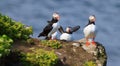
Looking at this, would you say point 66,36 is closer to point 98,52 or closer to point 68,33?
point 68,33

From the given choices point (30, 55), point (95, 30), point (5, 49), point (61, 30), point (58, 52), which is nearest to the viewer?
point (5, 49)

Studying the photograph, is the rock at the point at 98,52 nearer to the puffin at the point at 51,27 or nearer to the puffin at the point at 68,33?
the puffin at the point at 51,27

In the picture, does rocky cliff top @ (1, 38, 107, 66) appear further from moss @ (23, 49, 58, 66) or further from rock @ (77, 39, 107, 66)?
moss @ (23, 49, 58, 66)

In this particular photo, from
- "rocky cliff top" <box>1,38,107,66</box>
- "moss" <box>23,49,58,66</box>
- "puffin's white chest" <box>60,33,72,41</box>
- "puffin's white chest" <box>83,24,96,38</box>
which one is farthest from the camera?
"puffin's white chest" <box>60,33,72,41</box>

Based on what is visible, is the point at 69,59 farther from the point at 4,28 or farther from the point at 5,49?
the point at 5,49

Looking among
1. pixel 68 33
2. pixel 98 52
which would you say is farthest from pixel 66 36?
pixel 98 52

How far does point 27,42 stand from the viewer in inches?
925

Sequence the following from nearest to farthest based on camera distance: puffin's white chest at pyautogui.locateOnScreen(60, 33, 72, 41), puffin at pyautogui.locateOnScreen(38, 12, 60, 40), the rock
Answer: the rock → puffin at pyautogui.locateOnScreen(38, 12, 60, 40) → puffin's white chest at pyautogui.locateOnScreen(60, 33, 72, 41)

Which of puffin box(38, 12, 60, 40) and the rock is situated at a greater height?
puffin box(38, 12, 60, 40)

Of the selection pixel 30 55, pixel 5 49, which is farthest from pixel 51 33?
pixel 5 49

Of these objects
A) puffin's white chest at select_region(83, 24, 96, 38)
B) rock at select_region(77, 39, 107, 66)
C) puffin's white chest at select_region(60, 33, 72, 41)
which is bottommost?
rock at select_region(77, 39, 107, 66)

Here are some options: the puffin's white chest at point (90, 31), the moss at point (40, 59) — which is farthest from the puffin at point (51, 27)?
the moss at point (40, 59)

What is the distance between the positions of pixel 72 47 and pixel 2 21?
3.41 meters

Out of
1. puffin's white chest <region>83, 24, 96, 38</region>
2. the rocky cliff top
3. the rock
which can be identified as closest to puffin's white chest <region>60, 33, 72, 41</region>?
puffin's white chest <region>83, 24, 96, 38</region>
